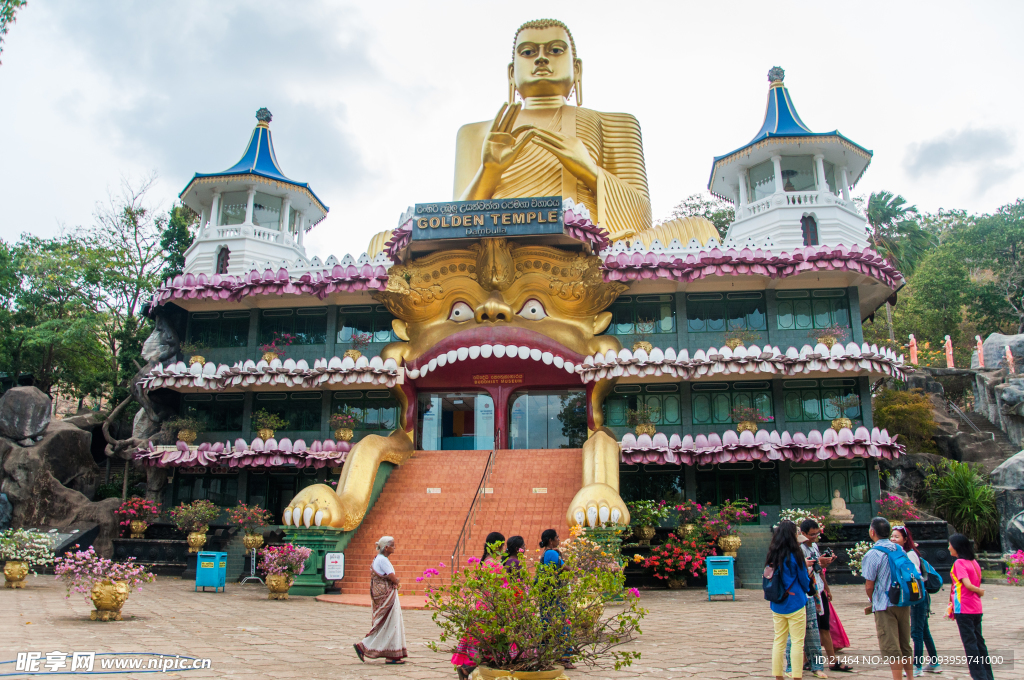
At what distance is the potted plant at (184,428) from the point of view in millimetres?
21900

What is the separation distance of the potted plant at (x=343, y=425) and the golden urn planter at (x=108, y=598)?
35.0 feet

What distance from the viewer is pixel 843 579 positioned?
1709 centimetres

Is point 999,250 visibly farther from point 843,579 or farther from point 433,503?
point 433,503

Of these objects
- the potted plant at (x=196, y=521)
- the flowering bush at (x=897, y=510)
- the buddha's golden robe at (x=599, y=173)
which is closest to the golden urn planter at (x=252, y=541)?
the potted plant at (x=196, y=521)

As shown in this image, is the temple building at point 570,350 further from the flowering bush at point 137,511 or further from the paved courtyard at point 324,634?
the paved courtyard at point 324,634

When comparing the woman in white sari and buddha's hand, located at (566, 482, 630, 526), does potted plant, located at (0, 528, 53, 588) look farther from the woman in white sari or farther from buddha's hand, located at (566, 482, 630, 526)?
buddha's hand, located at (566, 482, 630, 526)

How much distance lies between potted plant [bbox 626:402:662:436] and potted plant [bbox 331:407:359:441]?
318 inches

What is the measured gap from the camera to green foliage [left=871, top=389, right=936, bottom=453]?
26.0 meters

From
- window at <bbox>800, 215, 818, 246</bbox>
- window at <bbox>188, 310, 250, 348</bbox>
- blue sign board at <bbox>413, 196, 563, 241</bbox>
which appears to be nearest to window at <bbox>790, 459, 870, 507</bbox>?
window at <bbox>800, 215, 818, 246</bbox>

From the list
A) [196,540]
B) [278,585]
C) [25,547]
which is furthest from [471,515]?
[25,547]

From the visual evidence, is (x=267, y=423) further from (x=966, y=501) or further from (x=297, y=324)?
(x=966, y=501)

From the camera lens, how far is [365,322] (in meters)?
23.2

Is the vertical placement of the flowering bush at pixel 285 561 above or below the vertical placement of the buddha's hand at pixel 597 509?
below

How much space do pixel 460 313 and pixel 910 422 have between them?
1664 cm
